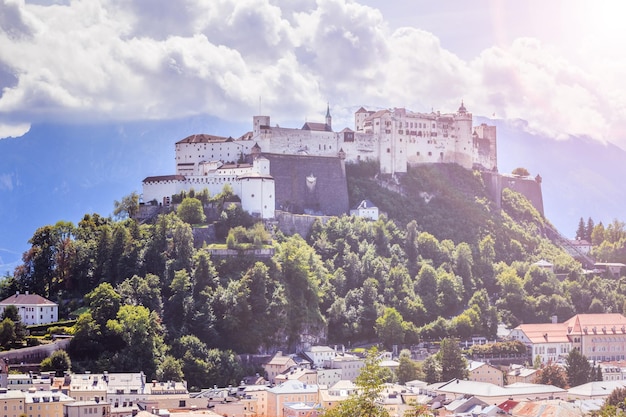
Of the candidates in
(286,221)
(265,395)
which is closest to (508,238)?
(286,221)

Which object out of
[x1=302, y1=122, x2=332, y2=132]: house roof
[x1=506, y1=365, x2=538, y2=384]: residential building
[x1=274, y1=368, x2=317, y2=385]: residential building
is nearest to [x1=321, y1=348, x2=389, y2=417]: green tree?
[x1=274, y1=368, x2=317, y2=385]: residential building

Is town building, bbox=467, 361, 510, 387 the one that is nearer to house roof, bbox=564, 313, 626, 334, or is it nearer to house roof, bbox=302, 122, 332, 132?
house roof, bbox=564, 313, 626, 334

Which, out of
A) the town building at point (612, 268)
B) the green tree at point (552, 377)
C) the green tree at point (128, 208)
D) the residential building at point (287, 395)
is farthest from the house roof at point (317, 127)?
the residential building at point (287, 395)

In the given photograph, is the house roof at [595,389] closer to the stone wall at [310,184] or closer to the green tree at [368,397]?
the stone wall at [310,184]

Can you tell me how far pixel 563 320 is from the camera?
96750 mm

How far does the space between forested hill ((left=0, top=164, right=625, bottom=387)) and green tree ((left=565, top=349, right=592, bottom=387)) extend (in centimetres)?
924

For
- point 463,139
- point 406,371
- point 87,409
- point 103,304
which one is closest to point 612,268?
point 463,139

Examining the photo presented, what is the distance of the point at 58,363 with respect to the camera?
225 feet

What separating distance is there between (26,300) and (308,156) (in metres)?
29.5

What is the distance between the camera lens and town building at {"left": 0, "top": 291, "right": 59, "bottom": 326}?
246 feet

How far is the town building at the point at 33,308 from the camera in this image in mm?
75000

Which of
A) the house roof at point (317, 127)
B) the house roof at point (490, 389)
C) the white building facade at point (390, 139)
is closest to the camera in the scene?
the house roof at point (490, 389)

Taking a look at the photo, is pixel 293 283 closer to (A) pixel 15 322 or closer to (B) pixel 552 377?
(B) pixel 552 377

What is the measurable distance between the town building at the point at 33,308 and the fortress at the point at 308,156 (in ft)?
50.2
